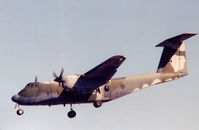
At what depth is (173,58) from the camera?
28.8 m

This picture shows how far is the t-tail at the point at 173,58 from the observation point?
2830 centimetres

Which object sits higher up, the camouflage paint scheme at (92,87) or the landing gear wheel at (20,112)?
the camouflage paint scheme at (92,87)

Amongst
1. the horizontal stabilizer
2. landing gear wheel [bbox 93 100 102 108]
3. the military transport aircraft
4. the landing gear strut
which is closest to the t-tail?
the horizontal stabilizer

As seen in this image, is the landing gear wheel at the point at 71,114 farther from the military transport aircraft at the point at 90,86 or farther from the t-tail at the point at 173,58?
the t-tail at the point at 173,58

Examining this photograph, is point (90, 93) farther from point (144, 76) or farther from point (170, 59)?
point (170, 59)

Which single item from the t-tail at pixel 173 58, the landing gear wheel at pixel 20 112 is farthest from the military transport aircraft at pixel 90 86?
the t-tail at pixel 173 58

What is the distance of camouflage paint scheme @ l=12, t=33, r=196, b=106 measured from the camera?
22703 millimetres

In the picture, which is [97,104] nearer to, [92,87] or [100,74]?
[92,87]

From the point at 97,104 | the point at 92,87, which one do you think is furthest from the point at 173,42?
the point at 92,87

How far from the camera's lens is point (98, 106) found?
82.1 ft

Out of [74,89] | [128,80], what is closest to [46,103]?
[74,89]

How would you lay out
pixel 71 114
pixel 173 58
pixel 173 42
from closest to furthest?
pixel 71 114 < pixel 173 42 < pixel 173 58

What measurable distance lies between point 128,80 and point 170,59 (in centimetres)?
508

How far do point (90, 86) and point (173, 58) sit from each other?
9.54 metres
